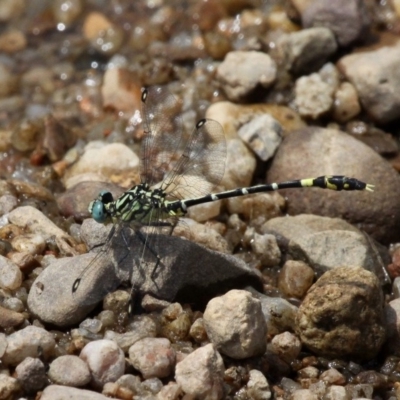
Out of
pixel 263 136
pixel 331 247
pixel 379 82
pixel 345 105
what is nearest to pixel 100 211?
pixel 331 247

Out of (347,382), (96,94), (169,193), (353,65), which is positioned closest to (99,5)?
(96,94)

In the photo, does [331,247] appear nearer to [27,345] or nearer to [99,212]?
[99,212]

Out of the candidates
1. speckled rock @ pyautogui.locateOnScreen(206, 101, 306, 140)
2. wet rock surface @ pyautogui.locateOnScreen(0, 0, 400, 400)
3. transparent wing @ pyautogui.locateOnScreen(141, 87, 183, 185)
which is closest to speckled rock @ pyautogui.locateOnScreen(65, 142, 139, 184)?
wet rock surface @ pyautogui.locateOnScreen(0, 0, 400, 400)

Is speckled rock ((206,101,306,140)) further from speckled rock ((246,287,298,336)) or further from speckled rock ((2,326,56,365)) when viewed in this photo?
speckled rock ((2,326,56,365))

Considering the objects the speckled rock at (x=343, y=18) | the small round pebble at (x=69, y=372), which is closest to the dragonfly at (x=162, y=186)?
the small round pebble at (x=69, y=372)

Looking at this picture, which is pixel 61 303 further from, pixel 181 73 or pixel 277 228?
pixel 181 73

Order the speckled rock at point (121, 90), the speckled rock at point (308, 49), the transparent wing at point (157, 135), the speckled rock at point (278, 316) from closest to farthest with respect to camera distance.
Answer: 1. the speckled rock at point (278, 316)
2. the transparent wing at point (157, 135)
3. the speckled rock at point (308, 49)
4. the speckled rock at point (121, 90)

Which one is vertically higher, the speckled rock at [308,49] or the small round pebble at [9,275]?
the small round pebble at [9,275]

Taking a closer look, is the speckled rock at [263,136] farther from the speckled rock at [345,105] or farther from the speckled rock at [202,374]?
the speckled rock at [202,374]
